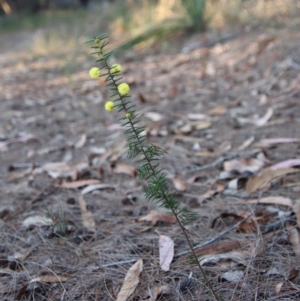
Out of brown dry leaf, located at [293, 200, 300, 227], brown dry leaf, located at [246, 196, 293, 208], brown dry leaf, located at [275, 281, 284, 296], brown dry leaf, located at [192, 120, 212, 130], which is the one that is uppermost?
brown dry leaf, located at [275, 281, 284, 296]

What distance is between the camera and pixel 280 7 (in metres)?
5.18

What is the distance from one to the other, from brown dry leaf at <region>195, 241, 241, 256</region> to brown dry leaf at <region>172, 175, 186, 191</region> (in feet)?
1.77

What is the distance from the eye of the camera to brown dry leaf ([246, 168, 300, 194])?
194 cm

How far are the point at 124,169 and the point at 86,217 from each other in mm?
512

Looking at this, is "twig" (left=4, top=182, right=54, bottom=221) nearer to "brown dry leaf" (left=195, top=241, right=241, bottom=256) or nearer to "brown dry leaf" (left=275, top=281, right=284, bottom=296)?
"brown dry leaf" (left=195, top=241, right=241, bottom=256)

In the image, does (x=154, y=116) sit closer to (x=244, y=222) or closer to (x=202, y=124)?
(x=202, y=124)

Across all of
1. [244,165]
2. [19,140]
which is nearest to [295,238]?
[244,165]

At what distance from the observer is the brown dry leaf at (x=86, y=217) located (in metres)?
1.83

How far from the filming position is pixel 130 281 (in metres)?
1.44

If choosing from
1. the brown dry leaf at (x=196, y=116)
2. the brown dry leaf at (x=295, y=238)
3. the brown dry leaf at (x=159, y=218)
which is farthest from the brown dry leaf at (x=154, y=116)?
the brown dry leaf at (x=295, y=238)

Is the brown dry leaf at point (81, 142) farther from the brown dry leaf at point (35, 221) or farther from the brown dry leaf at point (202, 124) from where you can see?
the brown dry leaf at point (35, 221)

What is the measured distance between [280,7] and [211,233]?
4.07m

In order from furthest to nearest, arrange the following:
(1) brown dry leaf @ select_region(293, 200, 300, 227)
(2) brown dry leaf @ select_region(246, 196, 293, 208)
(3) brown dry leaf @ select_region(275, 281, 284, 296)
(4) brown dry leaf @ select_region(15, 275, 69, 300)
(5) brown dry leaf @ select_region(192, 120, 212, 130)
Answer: (5) brown dry leaf @ select_region(192, 120, 212, 130), (2) brown dry leaf @ select_region(246, 196, 293, 208), (1) brown dry leaf @ select_region(293, 200, 300, 227), (4) brown dry leaf @ select_region(15, 275, 69, 300), (3) brown dry leaf @ select_region(275, 281, 284, 296)

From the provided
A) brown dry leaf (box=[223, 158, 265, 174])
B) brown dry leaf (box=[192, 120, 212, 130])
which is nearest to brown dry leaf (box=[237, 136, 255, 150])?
brown dry leaf (box=[223, 158, 265, 174])
